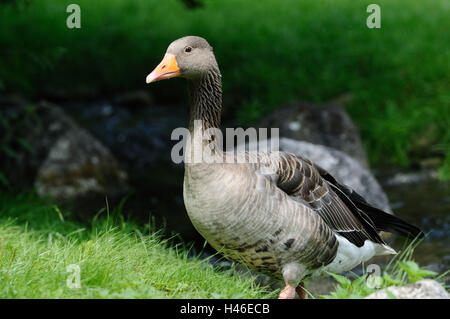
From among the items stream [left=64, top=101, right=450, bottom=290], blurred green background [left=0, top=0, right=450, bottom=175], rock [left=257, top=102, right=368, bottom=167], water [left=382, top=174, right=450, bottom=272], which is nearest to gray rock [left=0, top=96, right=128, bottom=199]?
stream [left=64, top=101, right=450, bottom=290]

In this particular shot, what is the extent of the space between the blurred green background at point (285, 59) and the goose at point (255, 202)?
5212 mm

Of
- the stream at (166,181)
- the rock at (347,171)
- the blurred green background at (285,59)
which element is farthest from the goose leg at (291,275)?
the blurred green background at (285,59)

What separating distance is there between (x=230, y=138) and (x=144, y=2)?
8.43 m

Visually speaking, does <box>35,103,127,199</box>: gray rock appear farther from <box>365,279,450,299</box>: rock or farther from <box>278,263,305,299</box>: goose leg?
<box>365,279,450,299</box>: rock

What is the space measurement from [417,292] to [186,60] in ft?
7.06

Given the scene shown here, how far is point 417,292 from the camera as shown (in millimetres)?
3459

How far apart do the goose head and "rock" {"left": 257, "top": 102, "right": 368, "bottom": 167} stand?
4.51 m

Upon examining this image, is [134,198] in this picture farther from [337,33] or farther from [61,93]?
[337,33]

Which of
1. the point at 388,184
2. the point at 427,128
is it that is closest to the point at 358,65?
the point at 427,128

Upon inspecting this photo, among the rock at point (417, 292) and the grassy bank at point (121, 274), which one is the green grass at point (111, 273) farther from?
the rock at point (417, 292)

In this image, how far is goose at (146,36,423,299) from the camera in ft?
12.9

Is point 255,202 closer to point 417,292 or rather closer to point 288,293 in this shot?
point 288,293

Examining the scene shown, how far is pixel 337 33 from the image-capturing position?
42.2ft

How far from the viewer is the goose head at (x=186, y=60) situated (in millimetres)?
4004
